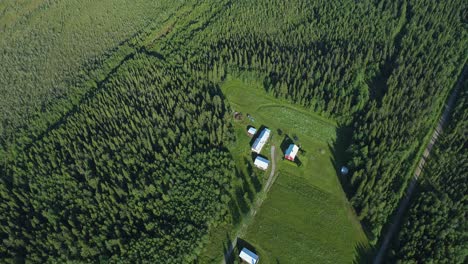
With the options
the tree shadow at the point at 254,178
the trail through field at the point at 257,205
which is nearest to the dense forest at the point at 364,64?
the trail through field at the point at 257,205

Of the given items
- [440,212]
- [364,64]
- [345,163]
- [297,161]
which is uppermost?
[364,64]

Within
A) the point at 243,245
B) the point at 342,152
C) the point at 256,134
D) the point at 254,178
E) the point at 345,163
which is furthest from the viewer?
the point at 256,134

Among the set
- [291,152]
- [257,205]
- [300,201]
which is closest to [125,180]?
[257,205]

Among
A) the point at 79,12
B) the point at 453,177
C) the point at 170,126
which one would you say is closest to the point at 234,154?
the point at 170,126

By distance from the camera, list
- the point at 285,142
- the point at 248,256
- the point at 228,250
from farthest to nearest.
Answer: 1. the point at 285,142
2. the point at 228,250
3. the point at 248,256

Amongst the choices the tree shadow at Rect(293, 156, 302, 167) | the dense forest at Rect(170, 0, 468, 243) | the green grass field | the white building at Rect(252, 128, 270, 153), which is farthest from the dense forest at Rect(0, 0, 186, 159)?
the tree shadow at Rect(293, 156, 302, 167)

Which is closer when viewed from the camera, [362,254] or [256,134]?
[362,254]

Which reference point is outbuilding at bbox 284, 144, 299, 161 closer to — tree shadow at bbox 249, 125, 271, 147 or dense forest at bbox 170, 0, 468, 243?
tree shadow at bbox 249, 125, 271, 147

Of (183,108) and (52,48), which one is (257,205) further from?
(52,48)
